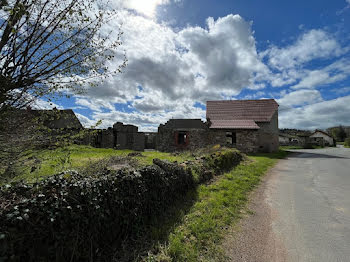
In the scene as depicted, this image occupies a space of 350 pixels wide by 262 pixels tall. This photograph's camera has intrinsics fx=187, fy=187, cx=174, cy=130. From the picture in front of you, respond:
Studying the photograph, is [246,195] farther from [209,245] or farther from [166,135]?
[166,135]

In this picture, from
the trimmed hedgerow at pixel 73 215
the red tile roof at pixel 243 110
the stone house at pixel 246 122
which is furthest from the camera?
the red tile roof at pixel 243 110

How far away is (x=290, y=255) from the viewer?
2734 mm

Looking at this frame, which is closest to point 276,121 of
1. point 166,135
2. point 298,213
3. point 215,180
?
point 166,135

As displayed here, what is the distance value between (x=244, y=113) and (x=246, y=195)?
1889 cm

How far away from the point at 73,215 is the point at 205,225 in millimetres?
2278

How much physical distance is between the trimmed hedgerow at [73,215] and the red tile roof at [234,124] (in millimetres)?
17025

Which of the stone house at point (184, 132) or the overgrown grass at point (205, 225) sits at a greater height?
the stone house at point (184, 132)

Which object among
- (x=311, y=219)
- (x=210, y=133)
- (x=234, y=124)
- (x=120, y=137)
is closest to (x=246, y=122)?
(x=234, y=124)

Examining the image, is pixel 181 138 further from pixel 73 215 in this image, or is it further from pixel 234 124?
pixel 73 215

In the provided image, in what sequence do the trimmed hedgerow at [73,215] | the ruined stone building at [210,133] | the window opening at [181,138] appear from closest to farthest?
the trimmed hedgerow at [73,215], the ruined stone building at [210,133], the window opening at [181,138]

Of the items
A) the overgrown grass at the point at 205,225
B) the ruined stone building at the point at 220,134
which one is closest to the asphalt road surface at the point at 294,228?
the overgrown grass at the point at 205,225

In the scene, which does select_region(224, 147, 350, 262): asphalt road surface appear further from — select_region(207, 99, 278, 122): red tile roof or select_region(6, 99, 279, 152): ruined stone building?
select_region(207, 99, 278, 122): red tile roof

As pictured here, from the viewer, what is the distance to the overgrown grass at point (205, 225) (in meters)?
2.72

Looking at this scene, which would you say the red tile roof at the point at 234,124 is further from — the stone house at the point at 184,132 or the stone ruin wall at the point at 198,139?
the stone house at the point at 184,132
